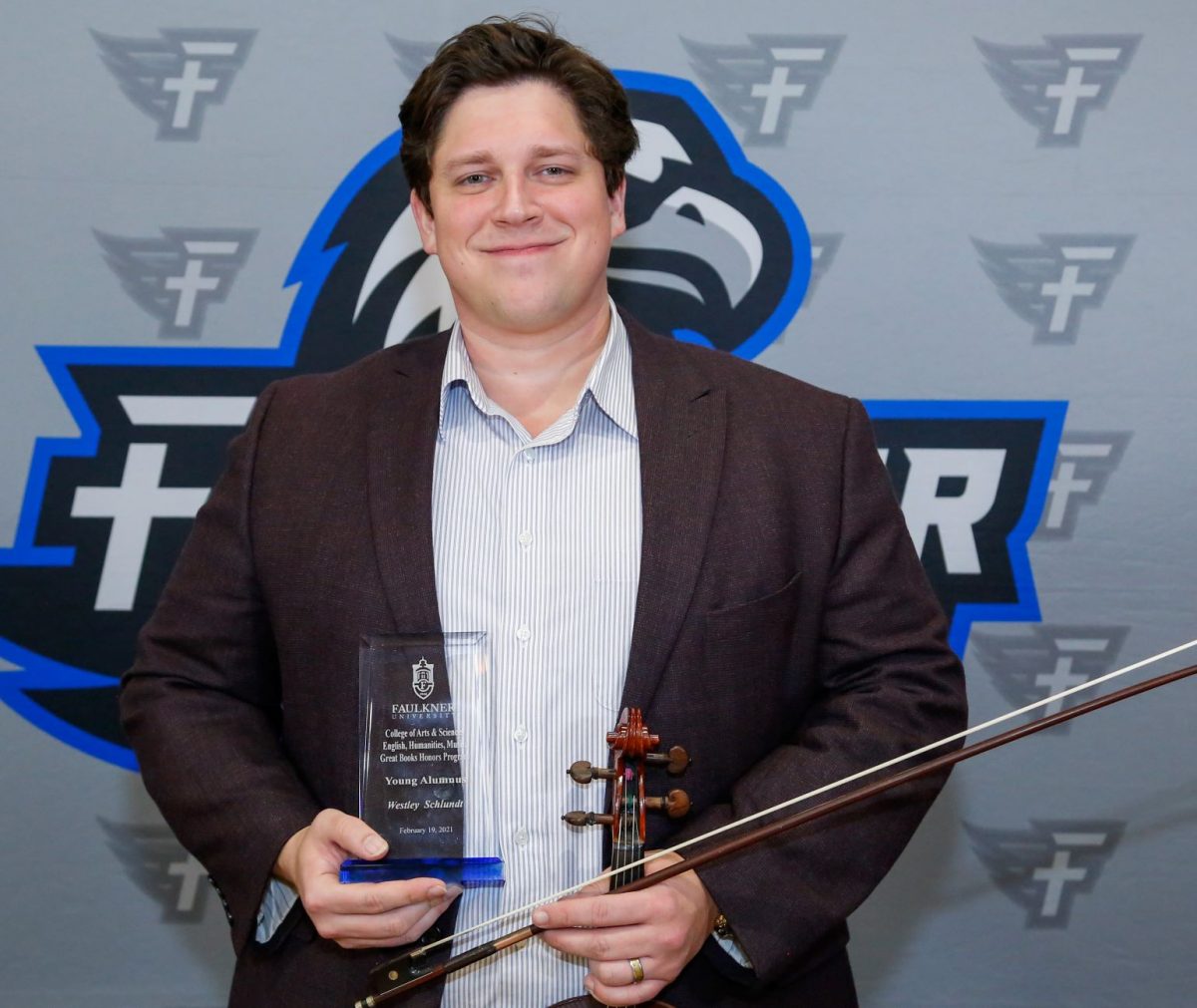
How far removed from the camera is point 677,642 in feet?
5.66

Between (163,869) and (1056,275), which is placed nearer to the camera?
(1056,275)

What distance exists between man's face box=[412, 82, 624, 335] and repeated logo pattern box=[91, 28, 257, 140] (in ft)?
2.88

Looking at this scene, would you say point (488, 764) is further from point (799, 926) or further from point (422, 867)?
point (799, 926)

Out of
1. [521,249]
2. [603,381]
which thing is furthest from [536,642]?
[521,249]

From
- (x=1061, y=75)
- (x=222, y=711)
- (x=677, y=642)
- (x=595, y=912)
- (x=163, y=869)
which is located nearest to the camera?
(x=595, y=912)

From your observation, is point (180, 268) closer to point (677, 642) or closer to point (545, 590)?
point (545, 590)

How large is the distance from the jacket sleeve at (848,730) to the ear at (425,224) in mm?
628

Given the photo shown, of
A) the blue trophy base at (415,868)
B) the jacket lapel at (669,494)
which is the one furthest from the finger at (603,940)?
the jacket lapel at (669,494)

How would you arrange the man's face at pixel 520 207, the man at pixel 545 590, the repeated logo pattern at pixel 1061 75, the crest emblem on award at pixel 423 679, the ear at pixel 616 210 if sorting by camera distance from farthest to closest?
the repeated logo pattern at pixel 1061 75 → the ear at pixel 616 210 → the man's face at pixel 520 207 → the man at pixel 545 590 → the crest emblem on award at pixel 423 679

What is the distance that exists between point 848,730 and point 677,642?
236mm

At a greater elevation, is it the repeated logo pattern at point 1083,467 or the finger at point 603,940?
the repeated logo pattern at point 1083,467

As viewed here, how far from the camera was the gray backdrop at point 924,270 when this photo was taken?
2.53m

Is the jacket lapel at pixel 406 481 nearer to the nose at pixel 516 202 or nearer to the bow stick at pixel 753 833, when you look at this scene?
the nose at pixel 516 202

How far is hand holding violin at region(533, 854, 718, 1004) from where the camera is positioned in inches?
58.8
